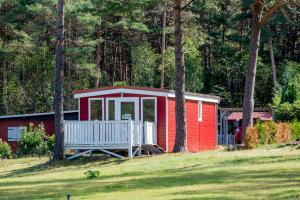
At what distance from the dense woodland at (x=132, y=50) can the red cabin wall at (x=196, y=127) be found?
43.3ft

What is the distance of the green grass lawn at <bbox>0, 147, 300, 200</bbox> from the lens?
16.3 m

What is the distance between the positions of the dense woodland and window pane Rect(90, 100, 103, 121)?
18114 mm

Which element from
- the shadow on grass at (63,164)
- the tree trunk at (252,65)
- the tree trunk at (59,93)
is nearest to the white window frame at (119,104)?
the shadow on grass at (63,164)

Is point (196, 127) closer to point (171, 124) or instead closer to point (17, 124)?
point (171, 124)

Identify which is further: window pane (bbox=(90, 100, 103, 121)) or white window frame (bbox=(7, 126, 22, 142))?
white window frame (bbox=(7, 126, 22, 142))

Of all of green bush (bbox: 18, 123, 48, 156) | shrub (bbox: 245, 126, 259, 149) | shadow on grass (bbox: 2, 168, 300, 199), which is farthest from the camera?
green bush (bbox: 18, 123, 48, 156)

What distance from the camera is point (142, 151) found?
3034cm

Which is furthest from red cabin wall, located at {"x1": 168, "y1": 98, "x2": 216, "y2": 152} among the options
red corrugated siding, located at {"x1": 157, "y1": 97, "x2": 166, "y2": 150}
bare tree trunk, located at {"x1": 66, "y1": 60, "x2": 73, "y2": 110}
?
bare tree trunk, located at {"x1": 66, "y1": 60, "x2": 73, "y2": 110}

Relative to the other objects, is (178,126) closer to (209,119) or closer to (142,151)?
(142,151)

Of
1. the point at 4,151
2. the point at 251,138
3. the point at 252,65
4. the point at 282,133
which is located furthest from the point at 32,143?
the point at 251,138

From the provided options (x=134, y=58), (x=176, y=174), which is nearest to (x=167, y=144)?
(x=176, y=174)

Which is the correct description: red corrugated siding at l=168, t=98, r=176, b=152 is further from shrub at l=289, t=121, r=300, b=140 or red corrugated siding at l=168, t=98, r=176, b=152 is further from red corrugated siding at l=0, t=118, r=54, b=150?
red corrugated siding at l=0, t=118, r=54, b=150

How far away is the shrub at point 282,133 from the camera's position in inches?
1238

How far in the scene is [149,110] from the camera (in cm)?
3075
